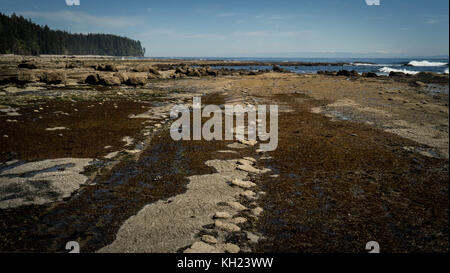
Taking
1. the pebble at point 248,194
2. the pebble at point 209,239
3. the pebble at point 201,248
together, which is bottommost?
the pebble at point 201,248

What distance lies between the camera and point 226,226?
4312mm

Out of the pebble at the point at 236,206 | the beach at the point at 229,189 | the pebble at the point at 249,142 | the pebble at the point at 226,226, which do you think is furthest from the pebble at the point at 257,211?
the pebble at the point at 249,142

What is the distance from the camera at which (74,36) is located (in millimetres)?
180875

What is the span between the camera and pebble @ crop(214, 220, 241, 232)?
4238mm

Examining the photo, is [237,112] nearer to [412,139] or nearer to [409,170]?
[412,139]

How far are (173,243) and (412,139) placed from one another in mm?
7452

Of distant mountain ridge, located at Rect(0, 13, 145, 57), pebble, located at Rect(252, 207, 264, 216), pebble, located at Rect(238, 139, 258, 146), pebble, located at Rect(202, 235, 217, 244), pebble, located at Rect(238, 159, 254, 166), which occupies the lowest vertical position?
pebble, located at Rect(202, 235, 217, 244)

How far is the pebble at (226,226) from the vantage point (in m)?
4.24

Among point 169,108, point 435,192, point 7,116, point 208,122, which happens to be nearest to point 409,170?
point 435,192

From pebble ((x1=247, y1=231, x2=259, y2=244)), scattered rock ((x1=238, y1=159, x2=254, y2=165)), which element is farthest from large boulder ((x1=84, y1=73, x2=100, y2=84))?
pebble ((x1=247, y1=231, x2=259, y2=244))

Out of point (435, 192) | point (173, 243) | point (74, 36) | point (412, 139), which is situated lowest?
point (173, 243)

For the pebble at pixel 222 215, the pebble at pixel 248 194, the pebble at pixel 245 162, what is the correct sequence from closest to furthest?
the pebble at pixel 222 215 < the pebble at pixel 248 194 < the pebble at pixel 245 162

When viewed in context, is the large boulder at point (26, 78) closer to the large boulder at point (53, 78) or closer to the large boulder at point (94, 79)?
the large boulder at point (53, 78)

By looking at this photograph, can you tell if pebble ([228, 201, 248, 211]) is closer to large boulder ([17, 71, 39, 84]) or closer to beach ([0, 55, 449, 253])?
beach ([0, 55, 449, 253])
